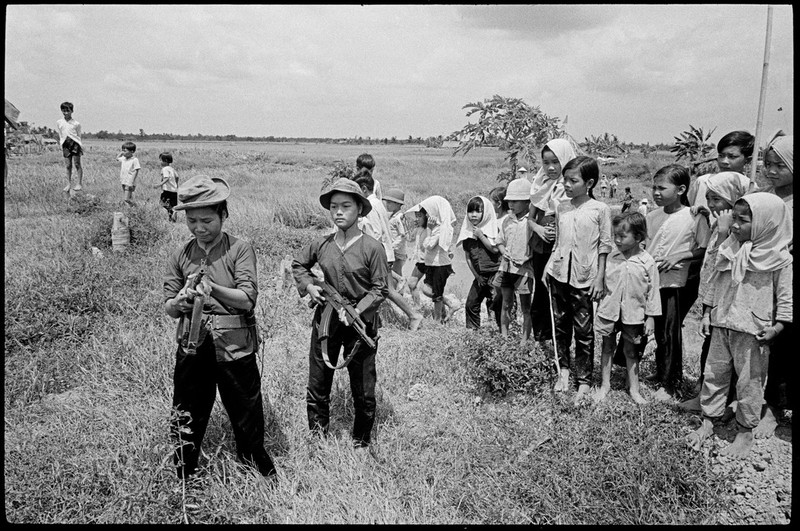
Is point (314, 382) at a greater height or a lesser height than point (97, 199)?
lesser

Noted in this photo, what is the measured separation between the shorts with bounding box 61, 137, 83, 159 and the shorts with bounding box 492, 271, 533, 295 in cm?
879

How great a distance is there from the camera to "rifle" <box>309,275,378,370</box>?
10.5ft

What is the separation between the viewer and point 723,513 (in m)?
2.84

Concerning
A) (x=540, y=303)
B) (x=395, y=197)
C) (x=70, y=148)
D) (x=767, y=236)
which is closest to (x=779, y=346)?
(x=767, y=236)

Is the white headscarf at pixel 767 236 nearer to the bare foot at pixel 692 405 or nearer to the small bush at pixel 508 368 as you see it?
the bare foot at pixel 692 405

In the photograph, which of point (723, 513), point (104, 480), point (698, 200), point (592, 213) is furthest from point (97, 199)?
point (723, 513)

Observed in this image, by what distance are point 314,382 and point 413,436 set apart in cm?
80

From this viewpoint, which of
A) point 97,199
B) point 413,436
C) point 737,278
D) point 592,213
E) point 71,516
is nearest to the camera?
point 71,516

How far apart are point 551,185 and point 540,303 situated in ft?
3.58

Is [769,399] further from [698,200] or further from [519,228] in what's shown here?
[519,228]

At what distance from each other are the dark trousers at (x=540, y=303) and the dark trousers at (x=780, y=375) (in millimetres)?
1714

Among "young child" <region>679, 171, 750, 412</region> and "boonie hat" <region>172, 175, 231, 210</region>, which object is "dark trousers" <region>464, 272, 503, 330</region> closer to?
"young child" <region>679, 171, 750, 412</region>

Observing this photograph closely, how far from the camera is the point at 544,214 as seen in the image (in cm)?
471

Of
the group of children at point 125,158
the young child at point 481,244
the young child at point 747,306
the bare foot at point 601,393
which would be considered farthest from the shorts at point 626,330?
the group of children at point 125,158
